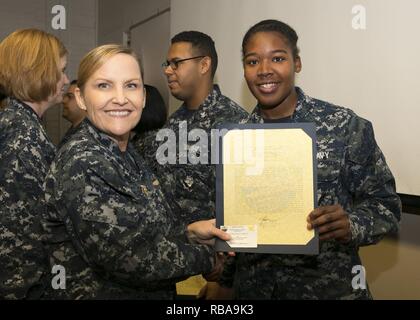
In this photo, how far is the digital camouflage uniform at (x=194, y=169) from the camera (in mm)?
1852

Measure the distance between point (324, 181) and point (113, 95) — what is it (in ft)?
2.15

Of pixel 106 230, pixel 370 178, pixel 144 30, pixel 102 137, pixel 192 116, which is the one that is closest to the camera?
pixel 106 230

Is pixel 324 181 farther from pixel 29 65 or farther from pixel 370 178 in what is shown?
pixel 29 65

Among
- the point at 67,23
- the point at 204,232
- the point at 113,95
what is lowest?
the point at 204,232

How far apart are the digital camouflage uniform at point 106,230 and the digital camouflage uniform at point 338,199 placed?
340 mm

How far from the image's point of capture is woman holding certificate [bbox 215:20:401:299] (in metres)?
1.23

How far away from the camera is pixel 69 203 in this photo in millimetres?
887

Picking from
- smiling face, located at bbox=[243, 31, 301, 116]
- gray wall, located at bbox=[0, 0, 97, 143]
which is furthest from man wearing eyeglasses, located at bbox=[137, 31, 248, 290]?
gray wall, located at bbox=[0, 0, 97, 143]

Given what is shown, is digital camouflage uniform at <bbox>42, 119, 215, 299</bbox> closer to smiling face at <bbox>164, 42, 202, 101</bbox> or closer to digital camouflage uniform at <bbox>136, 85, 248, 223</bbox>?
digital camouflage uniform at <bbox>136, 85, 248, 223</bbox>

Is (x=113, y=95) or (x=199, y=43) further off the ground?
(x=199, y=43)

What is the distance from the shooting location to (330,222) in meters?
1.04

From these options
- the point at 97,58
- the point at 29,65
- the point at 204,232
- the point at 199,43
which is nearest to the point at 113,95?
the point at 97,58

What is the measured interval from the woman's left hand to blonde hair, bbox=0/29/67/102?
3.17 ft

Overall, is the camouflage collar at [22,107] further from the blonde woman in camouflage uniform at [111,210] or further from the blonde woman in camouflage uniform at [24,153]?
the blonde woman in camouflage uniform at [111,210]
